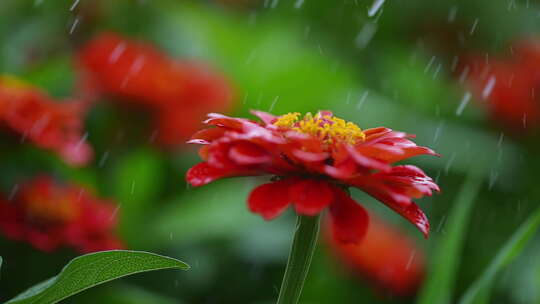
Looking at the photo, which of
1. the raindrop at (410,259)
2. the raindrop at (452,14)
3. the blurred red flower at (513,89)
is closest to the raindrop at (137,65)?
the raindrop at (410,259)

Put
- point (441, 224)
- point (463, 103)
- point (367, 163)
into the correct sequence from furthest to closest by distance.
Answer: point (463, 103) < point (441, 224) < point (367, 163)

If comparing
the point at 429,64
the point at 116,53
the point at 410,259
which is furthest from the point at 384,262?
the point at 429,64

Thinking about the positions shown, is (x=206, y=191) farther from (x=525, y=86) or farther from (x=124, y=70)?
(x=525, y=86)

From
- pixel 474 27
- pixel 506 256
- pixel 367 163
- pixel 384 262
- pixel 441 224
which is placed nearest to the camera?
pixel 367 163

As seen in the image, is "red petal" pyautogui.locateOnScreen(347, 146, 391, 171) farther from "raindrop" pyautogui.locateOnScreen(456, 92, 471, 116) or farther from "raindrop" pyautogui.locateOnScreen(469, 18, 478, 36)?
"raindrop" pyautogui.locateOnScreen(469, 18, 478, 36)

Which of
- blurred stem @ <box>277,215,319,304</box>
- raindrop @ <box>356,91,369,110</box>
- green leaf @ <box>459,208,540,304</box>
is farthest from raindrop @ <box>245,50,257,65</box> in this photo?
blurred stem @ <box>277,215,319,304</box>

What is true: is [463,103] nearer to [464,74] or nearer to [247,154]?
[464,74]

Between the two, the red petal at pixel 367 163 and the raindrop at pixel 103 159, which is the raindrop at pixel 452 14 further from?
the red petal at pixel 367 163
